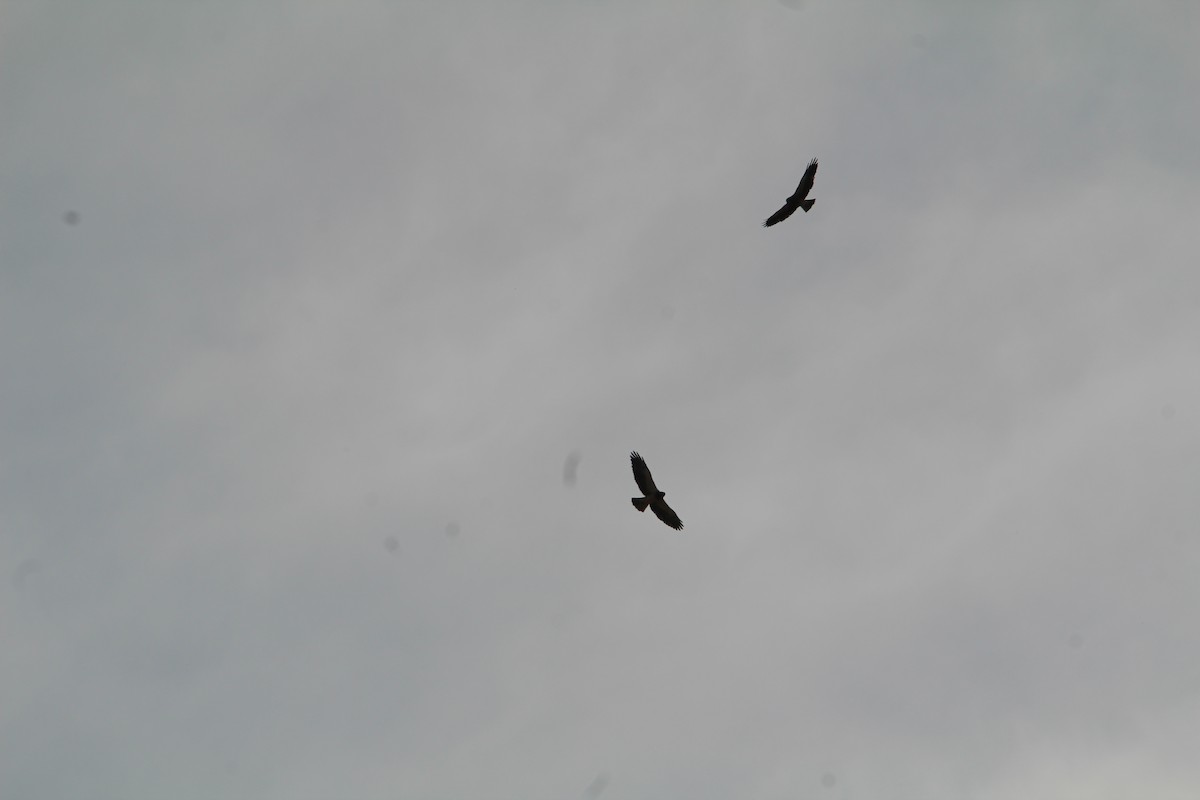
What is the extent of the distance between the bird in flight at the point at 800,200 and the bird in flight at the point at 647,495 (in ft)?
29.9

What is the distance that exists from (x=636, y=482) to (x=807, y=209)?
10979mm

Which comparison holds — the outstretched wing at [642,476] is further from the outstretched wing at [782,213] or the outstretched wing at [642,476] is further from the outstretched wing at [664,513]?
the outstretched wing at [782,213]

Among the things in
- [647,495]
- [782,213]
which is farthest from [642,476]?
[782,213]

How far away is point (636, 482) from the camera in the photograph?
37031mm

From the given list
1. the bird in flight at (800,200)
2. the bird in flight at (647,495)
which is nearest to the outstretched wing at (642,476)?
the bird in flight at (647,495)

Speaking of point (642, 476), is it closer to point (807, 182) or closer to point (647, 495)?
point (647, 495)

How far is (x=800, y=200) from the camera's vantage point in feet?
123

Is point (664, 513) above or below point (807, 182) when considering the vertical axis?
below

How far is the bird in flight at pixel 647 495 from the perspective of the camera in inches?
1448

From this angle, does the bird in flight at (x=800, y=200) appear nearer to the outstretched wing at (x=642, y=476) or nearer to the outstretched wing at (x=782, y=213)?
the outstretched wing at (x=782, y=213)

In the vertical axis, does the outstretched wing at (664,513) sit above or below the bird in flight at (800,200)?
below

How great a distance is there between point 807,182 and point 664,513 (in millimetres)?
12071

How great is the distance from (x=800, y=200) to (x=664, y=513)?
1147 cm

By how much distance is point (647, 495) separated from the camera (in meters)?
36.9
